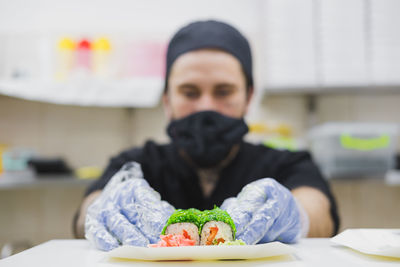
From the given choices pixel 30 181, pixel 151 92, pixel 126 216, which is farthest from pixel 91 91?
pixel 126 216

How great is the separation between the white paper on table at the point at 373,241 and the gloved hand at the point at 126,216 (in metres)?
0.30

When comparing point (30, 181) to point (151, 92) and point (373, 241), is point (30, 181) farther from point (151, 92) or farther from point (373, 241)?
point (373, 241)

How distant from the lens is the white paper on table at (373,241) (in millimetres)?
513

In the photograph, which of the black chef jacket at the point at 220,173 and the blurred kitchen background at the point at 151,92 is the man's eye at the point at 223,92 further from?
the blurred kitchen background at the point at 151,92

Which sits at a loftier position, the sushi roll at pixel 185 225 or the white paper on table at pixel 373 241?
the sushi roll at pixel 185 225

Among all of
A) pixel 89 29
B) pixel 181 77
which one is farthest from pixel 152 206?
pixel 89 29

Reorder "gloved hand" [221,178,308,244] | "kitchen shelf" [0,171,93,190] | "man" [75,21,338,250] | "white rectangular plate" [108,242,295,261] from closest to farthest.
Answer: "white rectangular plate" [108,242,295,261] < "gloved hand" [221,178,308,244] < "man" [75,21,338,250] < "kitchen shelf" [0,171,93,190]

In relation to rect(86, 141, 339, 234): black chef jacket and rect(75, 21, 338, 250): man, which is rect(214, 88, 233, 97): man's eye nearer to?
rect(75, 21, 338, 250): man

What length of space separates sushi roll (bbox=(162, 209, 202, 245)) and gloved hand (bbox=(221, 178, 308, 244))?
88mm

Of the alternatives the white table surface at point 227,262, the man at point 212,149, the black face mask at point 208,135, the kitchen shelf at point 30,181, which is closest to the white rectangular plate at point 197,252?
the white table surface at point 227,262

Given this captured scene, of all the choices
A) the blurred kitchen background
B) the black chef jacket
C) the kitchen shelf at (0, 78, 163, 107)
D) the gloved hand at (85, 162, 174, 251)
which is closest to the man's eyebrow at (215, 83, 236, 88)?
the black chef jacket

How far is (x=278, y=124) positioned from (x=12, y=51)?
1726 mm

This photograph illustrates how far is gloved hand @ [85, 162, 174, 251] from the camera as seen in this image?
2.09 feet

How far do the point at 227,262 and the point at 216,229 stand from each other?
0.20ft
